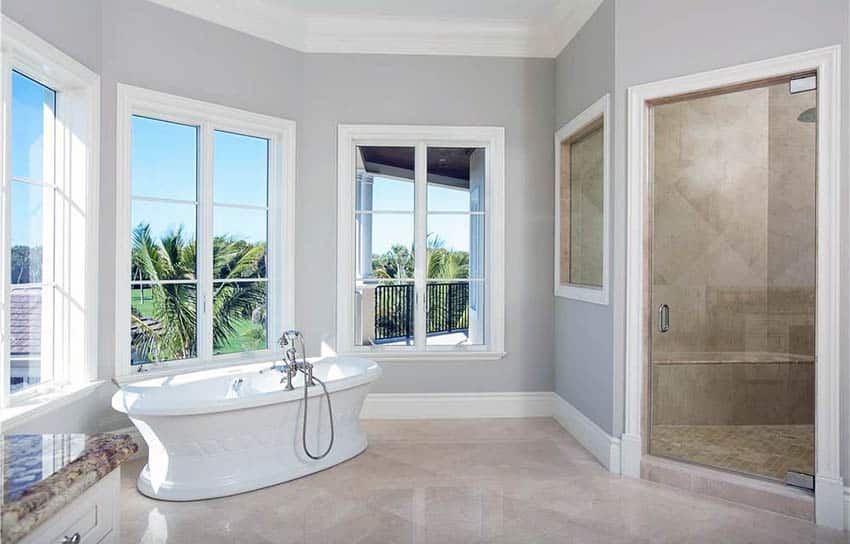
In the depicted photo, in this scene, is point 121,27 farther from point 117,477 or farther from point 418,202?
point 117,477

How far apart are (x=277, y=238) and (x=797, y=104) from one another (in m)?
3.45

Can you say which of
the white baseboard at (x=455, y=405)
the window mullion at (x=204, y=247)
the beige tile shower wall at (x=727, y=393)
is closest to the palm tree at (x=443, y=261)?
the white baseboard at (x=455, y=405)

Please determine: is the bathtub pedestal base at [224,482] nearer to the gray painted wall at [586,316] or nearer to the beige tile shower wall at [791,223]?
the gray painted wall at [586,316]

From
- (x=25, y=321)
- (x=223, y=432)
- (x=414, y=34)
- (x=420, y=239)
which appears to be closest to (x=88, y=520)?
(x=223, y=432)

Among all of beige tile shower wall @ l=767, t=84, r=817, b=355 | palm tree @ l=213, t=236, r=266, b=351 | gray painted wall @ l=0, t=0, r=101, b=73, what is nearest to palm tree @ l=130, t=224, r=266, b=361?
palm tree @ l=213, t=236, r=266, b=351

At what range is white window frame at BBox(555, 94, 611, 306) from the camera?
364cm

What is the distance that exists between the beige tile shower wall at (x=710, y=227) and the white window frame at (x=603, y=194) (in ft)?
0.95

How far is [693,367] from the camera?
3842mm

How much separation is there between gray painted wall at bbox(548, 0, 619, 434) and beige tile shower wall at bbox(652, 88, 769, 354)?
340 mm

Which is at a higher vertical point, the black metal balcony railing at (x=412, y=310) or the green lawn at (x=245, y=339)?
the black metal balcony railing at (x=412, y=310)

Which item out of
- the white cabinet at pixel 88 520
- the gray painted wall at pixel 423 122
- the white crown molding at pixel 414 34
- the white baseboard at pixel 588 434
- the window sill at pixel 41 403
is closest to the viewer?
the white cabinet at pixel 88 520

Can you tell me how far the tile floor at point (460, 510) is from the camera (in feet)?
8.77

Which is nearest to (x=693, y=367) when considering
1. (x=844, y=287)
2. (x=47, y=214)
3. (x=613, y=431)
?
(x=613, y=431)

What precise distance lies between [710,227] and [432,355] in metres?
2.24
